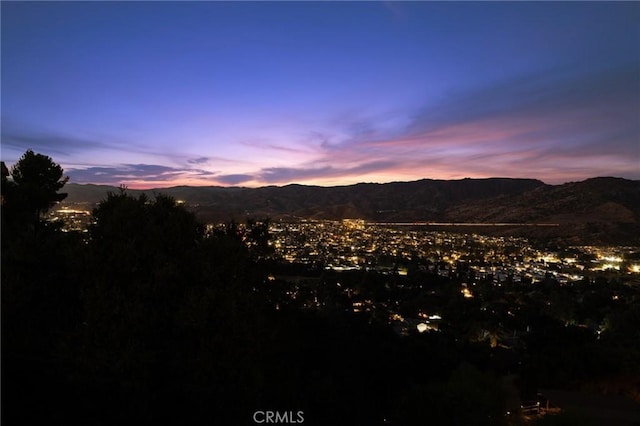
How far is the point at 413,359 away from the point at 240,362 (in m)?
9.47

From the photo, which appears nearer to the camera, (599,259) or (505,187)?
(599,259)

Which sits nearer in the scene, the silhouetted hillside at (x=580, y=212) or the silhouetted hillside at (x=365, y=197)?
the silhouetted hillside at (x=580, y=212)

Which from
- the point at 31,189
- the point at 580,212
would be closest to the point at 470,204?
the point at 580,212

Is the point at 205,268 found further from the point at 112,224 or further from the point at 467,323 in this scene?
the point at 467,323

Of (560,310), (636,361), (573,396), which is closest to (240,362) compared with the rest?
(573,396)

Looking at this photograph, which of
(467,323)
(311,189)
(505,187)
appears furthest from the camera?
(311,189)

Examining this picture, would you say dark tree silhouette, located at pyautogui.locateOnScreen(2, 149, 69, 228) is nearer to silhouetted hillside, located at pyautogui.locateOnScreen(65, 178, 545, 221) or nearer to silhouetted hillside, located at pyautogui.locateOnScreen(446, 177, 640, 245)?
silhouetted hillside, located at pyautogui.locateOnScreen(446, 177, 640, 245)

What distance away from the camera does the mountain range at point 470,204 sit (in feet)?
212

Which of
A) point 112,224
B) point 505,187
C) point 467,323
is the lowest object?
point 467,323

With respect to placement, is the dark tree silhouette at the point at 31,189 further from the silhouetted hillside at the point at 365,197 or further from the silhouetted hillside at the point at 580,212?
the silhouetted hillside at the point at 365,197

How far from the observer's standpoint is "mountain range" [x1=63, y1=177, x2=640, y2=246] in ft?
212

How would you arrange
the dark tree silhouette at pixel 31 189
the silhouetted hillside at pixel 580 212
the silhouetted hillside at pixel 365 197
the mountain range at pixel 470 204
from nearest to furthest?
the dark tree silhouette at pixel 31 189 < the silhouetted hillside at pixel 580 212 < the mountain range at pixel 470 204 < the silhouetted hillside at pixel 365 197

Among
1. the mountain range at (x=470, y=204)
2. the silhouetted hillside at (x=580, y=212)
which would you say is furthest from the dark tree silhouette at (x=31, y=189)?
the silhouetted hillside at (x=580, y=212)

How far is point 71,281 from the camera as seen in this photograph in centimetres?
790
